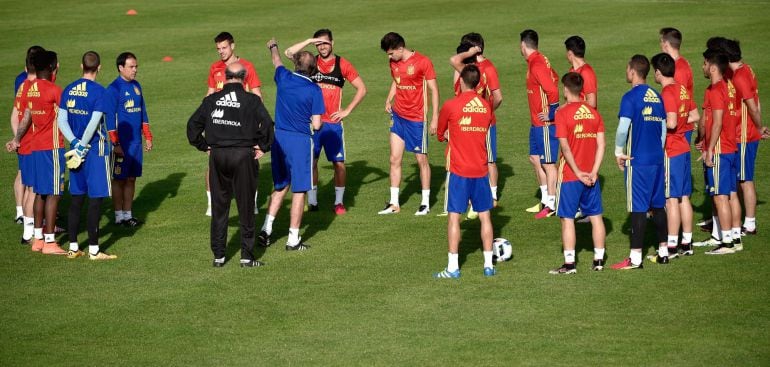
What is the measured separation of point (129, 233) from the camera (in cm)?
1475

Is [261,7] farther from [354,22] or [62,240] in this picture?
[62,240]

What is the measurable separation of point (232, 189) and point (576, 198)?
4.12 metres

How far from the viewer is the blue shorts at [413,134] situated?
1571 cm

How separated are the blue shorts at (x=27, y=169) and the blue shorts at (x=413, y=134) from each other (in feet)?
17.3

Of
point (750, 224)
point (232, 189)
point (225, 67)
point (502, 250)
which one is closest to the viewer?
point (232, 189)

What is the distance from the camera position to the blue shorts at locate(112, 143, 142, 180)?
15.1 m

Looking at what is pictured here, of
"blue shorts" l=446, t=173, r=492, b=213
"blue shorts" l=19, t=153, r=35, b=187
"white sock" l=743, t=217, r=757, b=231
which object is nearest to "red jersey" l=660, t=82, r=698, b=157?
"white sock" l=743, t=217, r=757, b=231

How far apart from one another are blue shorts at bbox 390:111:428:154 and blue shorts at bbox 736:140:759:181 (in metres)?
4.49

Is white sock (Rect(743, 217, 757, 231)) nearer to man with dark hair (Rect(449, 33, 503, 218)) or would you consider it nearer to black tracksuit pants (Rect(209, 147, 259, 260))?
man with dark hair (Rect(449, 33, 503, 218))

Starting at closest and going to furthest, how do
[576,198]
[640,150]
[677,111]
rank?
[576,198], [640,150], [677,111]

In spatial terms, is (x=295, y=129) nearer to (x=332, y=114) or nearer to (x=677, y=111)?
(x=332, y=114)

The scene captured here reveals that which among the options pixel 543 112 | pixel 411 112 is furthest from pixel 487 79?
pixel 411 112

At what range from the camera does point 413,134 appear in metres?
15.7

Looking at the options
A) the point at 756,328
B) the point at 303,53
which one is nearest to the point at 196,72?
the point at 303,53
